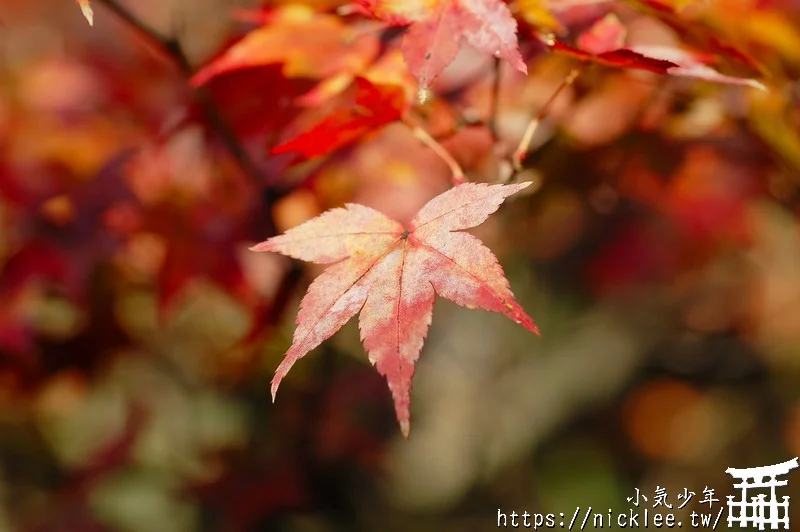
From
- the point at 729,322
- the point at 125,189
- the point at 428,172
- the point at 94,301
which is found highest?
the point at 125,189

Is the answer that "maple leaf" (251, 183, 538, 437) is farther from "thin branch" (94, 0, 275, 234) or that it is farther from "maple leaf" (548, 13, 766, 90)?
"thin branch" (94, 0, 275, 234)

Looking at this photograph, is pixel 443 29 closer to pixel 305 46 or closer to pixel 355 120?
pixel 355 120

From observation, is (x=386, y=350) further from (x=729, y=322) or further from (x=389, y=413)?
(x=729, y=322)

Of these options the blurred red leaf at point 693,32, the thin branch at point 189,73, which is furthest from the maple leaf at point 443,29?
the thin branch at point 189,73

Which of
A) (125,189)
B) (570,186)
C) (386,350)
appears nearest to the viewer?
(386,350)

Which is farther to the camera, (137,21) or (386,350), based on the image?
(137,21)

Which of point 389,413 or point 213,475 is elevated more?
point 213,475

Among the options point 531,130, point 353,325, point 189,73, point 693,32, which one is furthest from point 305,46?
point 353,325

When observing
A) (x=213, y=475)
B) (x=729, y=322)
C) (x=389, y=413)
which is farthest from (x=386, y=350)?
(x=729, y=322)
